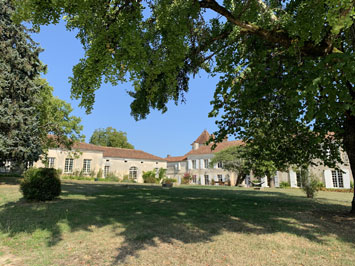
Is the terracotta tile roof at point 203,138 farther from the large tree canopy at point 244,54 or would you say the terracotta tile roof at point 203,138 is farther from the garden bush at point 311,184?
the large tree canopy at point 244,54

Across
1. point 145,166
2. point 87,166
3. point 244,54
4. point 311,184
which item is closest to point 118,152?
point 145,166

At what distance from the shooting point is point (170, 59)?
6211 millimetres

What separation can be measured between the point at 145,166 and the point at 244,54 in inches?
1339

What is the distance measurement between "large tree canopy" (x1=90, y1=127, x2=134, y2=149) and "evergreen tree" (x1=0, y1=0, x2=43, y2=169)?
121 feet

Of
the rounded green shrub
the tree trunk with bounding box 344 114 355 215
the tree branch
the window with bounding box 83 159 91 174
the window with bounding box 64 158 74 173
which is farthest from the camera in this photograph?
the window with bounding box 83 159 91 174

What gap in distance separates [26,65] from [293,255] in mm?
20123

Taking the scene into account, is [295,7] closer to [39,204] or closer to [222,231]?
[222,231]

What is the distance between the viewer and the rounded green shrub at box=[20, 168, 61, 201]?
9.53m

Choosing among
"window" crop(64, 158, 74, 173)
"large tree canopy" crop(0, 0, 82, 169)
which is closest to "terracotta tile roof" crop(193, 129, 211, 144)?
"window" crop(64, 158, 74, 173)

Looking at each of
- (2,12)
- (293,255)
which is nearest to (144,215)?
(293,255)

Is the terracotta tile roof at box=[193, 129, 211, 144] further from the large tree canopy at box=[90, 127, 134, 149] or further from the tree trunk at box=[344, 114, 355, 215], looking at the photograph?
the tree trunk at box=[344, 114, 355, 215]

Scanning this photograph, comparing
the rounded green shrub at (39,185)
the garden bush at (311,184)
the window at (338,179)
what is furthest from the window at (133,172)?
the rounded green shrub at (39,185)

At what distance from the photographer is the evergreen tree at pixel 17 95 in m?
16.0

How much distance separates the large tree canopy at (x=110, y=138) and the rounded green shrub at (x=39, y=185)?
45.5m
